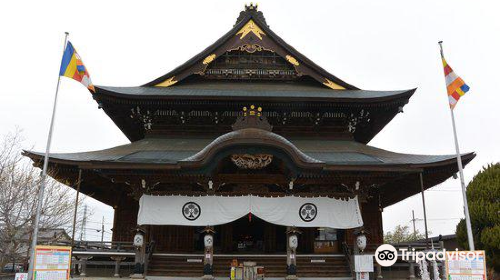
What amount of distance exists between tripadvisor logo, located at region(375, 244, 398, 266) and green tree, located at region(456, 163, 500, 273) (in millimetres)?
7006

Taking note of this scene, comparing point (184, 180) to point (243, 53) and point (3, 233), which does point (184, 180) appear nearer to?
point (243, 53)

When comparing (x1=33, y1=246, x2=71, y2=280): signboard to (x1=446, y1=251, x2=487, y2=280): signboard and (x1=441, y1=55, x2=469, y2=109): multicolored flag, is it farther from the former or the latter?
(x1=441, y1=55, x2=469, y2=109): multicolored flag

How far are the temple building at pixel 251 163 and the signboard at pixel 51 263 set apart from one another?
309cm

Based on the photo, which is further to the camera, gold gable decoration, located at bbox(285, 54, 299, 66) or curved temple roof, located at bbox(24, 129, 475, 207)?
gold gable decoration, located at bbox(285, 54, 299, 66)

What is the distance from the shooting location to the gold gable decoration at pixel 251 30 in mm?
18594

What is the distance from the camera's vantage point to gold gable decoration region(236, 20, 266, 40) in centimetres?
1859

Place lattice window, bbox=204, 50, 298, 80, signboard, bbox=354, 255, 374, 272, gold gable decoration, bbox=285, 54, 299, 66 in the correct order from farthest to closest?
1. lattice window, bbox=204, 50, 298, 80
2. gold gable decoration, bbox=285, 54, 299, 66
3. signboard, bbox=354, 255, 374, 272


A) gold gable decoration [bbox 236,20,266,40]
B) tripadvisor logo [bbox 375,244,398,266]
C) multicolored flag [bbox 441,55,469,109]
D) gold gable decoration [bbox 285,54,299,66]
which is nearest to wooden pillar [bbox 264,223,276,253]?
tripadvisor logo [bbox 375,244,398,266]

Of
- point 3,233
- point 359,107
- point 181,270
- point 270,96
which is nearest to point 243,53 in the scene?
point 270,96

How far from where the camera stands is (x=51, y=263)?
34.4 feet

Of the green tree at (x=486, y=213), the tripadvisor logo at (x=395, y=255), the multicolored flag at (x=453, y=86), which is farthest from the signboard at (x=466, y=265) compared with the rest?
the green tree at (x=486, y=213)

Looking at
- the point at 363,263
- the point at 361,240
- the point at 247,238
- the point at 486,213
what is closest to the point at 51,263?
the point at 247,238

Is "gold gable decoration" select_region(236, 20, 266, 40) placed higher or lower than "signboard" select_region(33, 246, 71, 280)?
higher

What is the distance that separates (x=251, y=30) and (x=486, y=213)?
13481 millimetres
